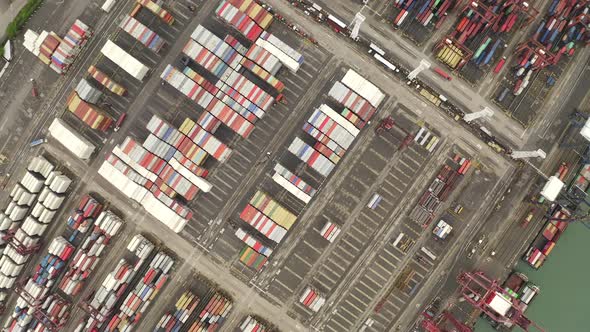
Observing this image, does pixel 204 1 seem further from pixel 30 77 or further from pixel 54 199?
pixel 54 199

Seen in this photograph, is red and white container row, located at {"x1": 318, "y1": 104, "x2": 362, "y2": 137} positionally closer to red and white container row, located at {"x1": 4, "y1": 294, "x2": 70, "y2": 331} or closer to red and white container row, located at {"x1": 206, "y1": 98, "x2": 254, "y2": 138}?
red and white container row, located at {"x1": 206, "y1": 98, "x2": 254, "y2": 138}

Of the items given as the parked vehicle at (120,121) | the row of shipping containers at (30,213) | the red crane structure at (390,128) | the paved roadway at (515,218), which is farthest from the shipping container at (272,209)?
the row of shipping containers at (30,213)

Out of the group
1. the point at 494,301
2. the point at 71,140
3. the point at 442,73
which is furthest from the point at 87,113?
the point at 494,301

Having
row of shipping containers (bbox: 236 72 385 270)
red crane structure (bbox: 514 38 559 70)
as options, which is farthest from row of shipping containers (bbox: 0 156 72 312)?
red crane structure (bbox: 514 38 559 70)

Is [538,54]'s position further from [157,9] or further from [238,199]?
[157,9]

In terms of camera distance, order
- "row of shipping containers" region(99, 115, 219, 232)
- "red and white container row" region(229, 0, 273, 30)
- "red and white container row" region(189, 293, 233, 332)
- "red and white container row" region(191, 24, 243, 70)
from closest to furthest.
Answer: "red and white container row" region(191, 24, 243, 70)
"red and white container row" region(229, 0, 273, 30)
"row of shipping containers" region(99, 115, 219, 232)
"red and white container row" region(189, 293, 233, 332)

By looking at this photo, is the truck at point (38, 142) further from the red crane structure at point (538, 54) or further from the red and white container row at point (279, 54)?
the red crane structure at point (538, 54)
